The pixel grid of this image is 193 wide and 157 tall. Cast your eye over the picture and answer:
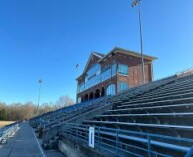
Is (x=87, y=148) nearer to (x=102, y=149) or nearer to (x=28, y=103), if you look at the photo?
(x=102, y=149)

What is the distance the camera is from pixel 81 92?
1913 inches

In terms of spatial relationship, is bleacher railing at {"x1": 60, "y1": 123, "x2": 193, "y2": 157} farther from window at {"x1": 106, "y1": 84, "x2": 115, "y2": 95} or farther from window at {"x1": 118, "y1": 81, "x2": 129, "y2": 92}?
window at {"x1": 106, "y1": 84, "x2": 115, "y2": 95}

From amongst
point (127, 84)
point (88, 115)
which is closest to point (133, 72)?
point (127, 84)

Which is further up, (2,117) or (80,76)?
(80,76)

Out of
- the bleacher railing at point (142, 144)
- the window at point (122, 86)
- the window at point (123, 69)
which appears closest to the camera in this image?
the bleacher railing at point (142, 144)

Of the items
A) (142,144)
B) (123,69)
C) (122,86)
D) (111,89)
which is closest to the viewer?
(142,144)

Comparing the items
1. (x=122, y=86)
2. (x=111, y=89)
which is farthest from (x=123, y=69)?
(x=111, y=89)

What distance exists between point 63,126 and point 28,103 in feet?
288

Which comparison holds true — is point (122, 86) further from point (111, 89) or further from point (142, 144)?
point (142, 144)

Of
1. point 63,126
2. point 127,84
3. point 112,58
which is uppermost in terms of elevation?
point 112,58

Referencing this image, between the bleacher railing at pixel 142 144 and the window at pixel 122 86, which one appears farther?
the window at pixel 122 86

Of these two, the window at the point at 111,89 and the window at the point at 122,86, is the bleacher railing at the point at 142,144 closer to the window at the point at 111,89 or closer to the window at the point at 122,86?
the window at the point at 122,86

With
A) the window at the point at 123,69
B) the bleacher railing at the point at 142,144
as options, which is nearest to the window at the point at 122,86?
the window at the point at 123,69

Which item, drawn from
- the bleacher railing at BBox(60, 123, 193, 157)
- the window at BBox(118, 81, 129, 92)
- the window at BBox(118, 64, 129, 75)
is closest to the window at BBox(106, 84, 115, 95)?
the window at BBox(118, 81, 129, 92)
